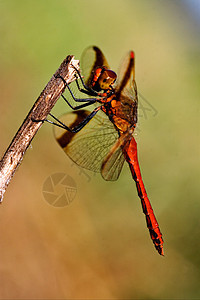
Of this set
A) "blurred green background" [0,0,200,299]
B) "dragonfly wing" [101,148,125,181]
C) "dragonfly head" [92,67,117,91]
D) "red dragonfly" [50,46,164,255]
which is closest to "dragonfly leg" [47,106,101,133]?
"red dragonfly" [50,46,164,255]

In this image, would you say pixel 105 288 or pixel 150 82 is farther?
pixel 150 82

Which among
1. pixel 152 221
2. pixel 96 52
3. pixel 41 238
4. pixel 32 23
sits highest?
pixel 32 23

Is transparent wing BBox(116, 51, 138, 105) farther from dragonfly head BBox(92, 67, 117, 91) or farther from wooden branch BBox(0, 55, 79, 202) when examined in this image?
wooden branch BBox(0, 55, 79, 202)

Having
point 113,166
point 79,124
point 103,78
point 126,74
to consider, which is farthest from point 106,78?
point 113,166

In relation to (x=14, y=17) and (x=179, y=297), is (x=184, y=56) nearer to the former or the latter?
(x=14, y=17)

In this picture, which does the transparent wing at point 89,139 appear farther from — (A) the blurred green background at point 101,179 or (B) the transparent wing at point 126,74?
(A) the blurred green background at point 101,179

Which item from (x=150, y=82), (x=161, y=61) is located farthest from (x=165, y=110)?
(x=161, y=61)
